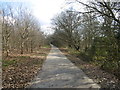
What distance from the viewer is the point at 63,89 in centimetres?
603

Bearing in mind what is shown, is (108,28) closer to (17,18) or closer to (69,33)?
(17,18)

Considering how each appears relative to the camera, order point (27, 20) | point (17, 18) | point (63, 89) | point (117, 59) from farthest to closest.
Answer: point (27, 20)
point (17, 18)
point (117, 59)
point (63, 89)

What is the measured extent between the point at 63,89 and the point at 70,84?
754 mm

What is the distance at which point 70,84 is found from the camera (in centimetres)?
671

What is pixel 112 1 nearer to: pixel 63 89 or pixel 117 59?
pixel 117 59

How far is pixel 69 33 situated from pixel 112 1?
25.4 metres

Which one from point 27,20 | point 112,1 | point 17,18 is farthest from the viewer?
point 27,20

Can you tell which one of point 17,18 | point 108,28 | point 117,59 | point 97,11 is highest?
point 17,18

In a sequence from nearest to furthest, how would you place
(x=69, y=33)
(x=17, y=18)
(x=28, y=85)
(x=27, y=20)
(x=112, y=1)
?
(x=28, y=85)
(x=112, y=1)
(x=17, y=18)
(x=27, y=20)
(x=69, y=33)

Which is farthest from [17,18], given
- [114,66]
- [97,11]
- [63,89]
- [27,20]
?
[63,89]

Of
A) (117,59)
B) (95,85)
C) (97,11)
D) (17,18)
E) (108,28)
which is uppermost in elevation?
(17,18)

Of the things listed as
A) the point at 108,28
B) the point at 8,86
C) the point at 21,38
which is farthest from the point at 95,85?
the point at 21,38

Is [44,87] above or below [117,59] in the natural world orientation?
below

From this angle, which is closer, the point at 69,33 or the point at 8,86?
the point at 8,86
